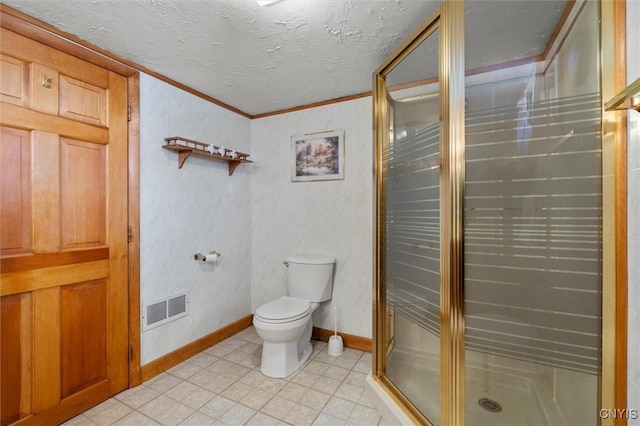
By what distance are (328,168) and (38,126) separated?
184 centimetres

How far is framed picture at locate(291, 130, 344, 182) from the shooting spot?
2.37 m

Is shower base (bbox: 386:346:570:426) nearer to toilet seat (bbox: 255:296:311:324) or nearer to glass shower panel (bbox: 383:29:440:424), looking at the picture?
glass shower panel (bbox: 383:29:440:424)

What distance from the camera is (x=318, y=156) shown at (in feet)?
8.07

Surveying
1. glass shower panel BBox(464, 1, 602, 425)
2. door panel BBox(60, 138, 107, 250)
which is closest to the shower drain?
glass shower panel BBox(464, 1, 602, 425)

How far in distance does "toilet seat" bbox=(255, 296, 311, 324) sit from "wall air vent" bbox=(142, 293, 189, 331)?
0.62m

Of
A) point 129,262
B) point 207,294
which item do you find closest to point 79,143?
point 129,262

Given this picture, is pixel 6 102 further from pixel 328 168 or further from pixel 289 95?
pixel 328 168

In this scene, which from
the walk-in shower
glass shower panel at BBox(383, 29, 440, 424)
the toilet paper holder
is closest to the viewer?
the walk-in shower

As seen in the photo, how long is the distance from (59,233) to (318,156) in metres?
1.82

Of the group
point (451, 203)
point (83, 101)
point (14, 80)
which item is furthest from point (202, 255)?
point (451, 203)

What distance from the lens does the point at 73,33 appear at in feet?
4.91

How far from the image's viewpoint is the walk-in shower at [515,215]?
3.43 ft

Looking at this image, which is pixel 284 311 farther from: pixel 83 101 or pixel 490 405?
pixel 83 101

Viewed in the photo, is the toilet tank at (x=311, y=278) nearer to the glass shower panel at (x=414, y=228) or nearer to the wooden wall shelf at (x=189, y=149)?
the glass shower panel at (x=414, y=228)
